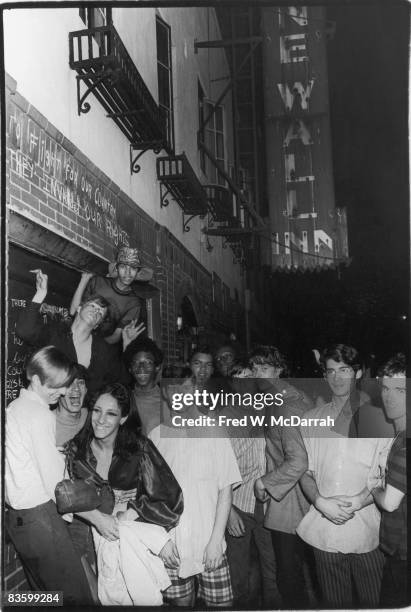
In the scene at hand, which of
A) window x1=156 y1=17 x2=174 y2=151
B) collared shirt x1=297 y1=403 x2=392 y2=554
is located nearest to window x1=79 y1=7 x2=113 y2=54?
window x1=156 y1=17 x2=174 y2=151

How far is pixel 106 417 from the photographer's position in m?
3.07

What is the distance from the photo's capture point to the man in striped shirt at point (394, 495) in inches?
124

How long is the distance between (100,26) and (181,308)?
1.47 meters

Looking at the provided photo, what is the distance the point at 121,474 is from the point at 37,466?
39 centimetres

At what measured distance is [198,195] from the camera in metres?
3.43

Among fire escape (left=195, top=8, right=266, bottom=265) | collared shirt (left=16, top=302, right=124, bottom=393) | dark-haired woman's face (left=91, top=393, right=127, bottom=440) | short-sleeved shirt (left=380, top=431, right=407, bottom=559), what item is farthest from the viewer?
fire escape (left=195, top=8, right=266, bottom=265)

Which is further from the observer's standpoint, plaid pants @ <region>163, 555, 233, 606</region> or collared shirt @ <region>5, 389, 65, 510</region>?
plaid pants @ <region>163, 555, 233, 606</region>

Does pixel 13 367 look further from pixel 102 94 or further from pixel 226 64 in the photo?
pixel 226 64

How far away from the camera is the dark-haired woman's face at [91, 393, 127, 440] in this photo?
3.06 meters

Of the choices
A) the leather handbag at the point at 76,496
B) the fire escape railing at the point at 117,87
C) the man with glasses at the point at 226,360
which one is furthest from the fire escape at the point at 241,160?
the leather handbag at the point at 76,496

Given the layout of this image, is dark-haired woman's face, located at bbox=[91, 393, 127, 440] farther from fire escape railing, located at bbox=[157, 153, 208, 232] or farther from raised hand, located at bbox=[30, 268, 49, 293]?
fire escape railing, located at bbox=[157, 153, 208, 232]

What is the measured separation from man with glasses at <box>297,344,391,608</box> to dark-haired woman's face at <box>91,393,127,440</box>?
2.99 feet

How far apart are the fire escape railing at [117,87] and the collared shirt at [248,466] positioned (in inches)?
60.0

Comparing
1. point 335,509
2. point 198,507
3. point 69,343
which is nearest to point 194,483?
point 198,507
